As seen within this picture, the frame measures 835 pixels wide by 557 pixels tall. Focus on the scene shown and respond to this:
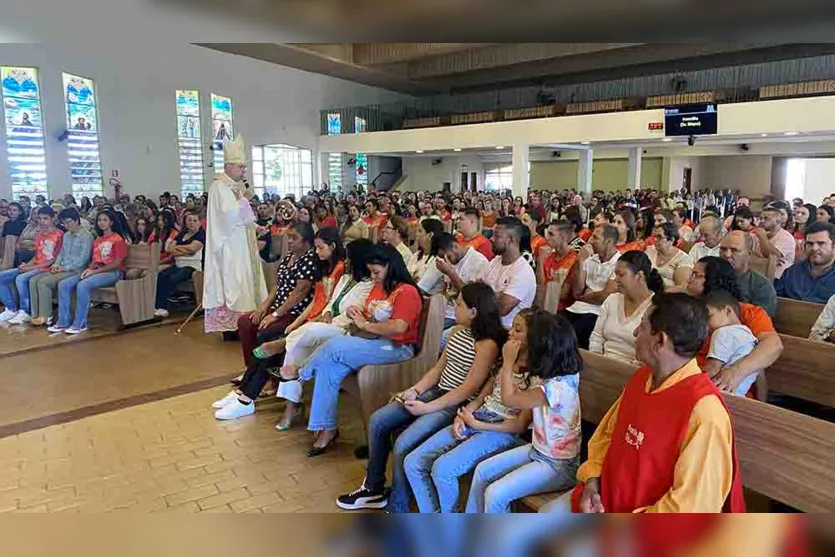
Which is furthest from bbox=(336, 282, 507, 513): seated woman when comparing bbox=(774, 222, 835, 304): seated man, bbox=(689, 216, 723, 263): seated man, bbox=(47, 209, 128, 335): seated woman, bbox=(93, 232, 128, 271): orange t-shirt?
bbox=(93, 232, 128, 271): orange t-shirt

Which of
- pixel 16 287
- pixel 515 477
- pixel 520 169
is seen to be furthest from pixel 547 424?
pixel 520 169

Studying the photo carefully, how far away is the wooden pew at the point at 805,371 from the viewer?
2.40 m

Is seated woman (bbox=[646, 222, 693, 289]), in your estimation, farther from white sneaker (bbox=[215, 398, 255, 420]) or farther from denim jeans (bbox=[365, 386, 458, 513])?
white sneaker (bbox=[215, 398, 255, 420])

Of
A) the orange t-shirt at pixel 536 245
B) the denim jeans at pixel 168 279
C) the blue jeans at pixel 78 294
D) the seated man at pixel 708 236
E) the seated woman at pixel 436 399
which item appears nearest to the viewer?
the seated woman at pixel 436 399

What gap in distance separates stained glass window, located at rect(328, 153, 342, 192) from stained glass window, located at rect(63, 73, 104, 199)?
7.88 meters

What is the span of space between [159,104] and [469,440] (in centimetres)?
1400

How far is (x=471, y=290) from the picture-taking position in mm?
2629

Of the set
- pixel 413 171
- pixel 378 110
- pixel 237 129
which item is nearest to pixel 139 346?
pixel 237 129

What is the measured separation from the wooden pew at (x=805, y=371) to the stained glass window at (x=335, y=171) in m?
18.0

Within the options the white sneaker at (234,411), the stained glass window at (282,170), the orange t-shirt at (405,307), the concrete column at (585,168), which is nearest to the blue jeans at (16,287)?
the white sneaker at (234,411)

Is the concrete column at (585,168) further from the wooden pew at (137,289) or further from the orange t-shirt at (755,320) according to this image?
the orange t-shirt at (755,320)

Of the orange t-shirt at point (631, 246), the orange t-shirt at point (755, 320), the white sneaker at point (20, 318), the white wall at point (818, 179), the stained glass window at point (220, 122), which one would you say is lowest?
the white sneaker at point (20, 318)

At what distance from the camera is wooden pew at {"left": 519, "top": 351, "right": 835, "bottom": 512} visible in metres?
1.59

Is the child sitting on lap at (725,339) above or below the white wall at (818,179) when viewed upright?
below
